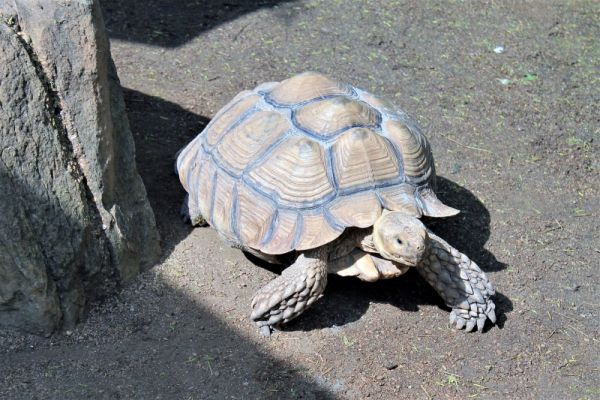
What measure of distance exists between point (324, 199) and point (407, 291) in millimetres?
744

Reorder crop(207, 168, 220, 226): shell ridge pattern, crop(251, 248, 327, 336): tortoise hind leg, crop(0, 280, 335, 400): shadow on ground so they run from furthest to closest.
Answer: crop(207, 168, 220, 226): shell ridge pattern, crop(251, 248, 327, 336): tortoise hind leg, crop(0, 280, 335, 400): shadow on ground

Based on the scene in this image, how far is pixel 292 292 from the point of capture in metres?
3.22

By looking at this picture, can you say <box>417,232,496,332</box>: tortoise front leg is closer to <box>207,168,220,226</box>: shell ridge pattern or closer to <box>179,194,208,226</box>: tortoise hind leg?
<box>207,168,220,226</box>: shell ridge pattern

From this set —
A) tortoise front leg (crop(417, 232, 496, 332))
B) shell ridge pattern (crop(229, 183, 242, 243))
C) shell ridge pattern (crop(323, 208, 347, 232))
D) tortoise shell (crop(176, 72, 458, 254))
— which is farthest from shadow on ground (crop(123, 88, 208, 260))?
tortoise front leg (crop(417, 232, 496, 332))

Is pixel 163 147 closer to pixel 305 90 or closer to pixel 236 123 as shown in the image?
pixel 236 123

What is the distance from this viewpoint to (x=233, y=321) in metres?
3.35

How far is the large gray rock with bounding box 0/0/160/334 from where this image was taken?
2.88 m

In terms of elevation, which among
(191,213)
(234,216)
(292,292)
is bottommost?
(191,213)

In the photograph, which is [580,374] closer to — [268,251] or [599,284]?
[599,284]

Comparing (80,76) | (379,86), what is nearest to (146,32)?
(379,86)

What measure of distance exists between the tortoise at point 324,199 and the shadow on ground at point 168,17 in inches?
94.9

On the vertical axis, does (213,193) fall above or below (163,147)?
above

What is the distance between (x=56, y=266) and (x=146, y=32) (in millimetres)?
3127

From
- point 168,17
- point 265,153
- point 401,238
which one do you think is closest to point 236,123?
point 265,153
